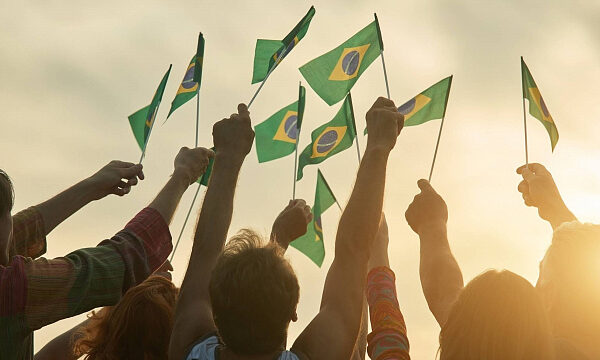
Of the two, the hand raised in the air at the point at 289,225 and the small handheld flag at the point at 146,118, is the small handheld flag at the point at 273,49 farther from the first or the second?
the hand raised in the air at the point at 289,225

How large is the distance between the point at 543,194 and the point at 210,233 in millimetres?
3035

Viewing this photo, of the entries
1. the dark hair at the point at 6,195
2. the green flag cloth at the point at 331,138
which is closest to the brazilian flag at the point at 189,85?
the green flag cloth at the point at 331,138

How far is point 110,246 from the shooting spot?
3.26 meters

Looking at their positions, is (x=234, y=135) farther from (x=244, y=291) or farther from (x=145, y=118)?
(x=145, y=118)

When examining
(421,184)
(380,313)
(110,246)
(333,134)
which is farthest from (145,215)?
(333,134)

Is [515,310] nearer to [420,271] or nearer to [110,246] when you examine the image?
[420,271]

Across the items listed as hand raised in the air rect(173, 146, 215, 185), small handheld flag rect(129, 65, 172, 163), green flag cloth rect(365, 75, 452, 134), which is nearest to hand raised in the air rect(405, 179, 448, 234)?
hand raised in the air rect(173, 146, 215, 185)

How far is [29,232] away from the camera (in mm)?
3844

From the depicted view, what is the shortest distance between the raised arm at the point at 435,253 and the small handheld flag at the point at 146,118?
3296mm

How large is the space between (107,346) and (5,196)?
873 mm

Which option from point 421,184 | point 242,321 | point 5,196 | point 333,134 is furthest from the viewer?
point 333,134

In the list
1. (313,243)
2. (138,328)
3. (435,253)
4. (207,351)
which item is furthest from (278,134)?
(207,351)

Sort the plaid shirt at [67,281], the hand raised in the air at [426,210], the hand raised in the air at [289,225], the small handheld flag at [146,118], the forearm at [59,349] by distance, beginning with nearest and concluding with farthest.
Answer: the plaid shirt at [67,281] → the forearm at [59,349] → the hand raised in the air at [289,225] → the hand raised in the air at [426,210] → the small handheld flag at [146,118]

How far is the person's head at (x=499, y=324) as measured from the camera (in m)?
3.07
